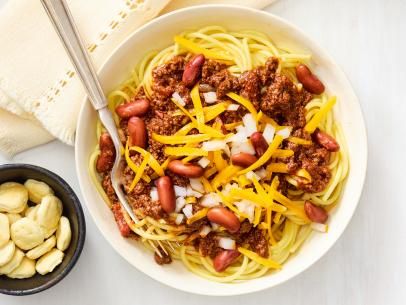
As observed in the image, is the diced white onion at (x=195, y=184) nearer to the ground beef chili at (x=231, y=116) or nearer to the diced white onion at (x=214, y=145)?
the ground beef chili at (x=231, y=116)

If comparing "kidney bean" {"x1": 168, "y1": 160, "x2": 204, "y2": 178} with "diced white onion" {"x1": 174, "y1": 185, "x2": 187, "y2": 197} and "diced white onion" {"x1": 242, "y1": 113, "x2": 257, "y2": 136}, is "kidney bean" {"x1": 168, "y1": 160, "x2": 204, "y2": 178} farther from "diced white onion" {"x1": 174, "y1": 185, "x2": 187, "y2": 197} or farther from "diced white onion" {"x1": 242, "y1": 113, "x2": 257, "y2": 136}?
"diced white onion" {"x1": 242, "y1": 113, "x2": 257, "y2": 136}

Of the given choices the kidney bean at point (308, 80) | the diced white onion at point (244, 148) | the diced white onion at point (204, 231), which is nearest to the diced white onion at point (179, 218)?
the diced white onion at point (204, 231)

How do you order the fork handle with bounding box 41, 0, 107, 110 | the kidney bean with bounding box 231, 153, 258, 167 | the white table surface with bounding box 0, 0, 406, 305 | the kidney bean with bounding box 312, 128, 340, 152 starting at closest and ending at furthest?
the fork handle with bounding box 41, 0, 107, 110 < the kidney bean with bounding box 231, 153, 258, 167 < the kidney bean with bounding box 312, 128, 340, 152 < the white table surface with bounding box 0, 0, 406, 305

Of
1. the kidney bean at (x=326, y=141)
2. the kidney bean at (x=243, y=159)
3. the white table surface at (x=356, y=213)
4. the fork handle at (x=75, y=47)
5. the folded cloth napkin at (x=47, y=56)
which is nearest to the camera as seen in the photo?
the fork handle at (x=75, y=47)

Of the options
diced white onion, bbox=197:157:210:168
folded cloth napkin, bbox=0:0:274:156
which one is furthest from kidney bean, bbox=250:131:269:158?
folded cloth napkin, bbox=0:0:274:156

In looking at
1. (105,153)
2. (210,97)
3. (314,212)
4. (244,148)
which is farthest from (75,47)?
(314,212)

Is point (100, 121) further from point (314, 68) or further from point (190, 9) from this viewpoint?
point (314, 68)

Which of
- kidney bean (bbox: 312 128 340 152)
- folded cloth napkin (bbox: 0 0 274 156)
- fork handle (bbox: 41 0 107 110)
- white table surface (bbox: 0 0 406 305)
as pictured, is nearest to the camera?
fork handle (bbox: 41 0 107 110)

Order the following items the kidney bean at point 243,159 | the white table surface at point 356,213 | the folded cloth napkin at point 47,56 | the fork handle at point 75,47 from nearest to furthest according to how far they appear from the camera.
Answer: the fork handle at point 75,47 < the kidney bean at point 243,159 < the folded cloth napkin at point 47,56 < the white table surface at point 356,213
